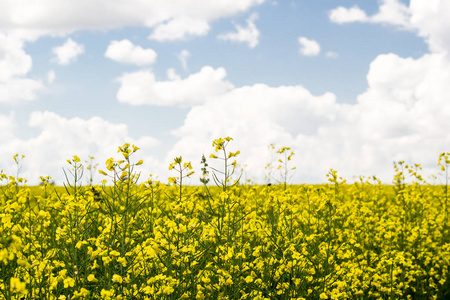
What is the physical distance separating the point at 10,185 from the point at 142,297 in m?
4.14

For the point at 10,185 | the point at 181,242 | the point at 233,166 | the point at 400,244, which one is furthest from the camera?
the point at 400,244

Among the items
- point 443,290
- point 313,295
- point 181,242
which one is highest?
point 181,242

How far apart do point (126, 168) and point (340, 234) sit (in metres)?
3.97

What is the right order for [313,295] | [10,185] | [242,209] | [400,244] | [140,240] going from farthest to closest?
1. [400,244]
2. [10,185]
3. [313,295]
4. [140,240]
5. [242,209]

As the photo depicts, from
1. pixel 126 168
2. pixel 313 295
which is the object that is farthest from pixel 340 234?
pixel 126 168

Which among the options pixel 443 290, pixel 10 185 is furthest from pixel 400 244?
pixel 10 185

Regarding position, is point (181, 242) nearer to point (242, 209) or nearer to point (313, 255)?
point (242, 209)

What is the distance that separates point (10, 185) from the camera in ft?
23.5

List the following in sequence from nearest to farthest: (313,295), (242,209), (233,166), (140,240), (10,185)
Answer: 1. (233,166)
2. (242,209)
3. (140,240)
4. (313,295)
5. (10,185)

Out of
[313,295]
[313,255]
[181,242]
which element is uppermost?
[181,242]

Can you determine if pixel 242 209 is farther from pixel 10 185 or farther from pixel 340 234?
pixel 10 185

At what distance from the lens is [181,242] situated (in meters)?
3.92

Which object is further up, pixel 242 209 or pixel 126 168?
pixel 126 168

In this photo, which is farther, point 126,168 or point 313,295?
point 313,295
